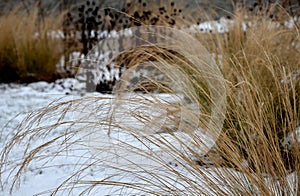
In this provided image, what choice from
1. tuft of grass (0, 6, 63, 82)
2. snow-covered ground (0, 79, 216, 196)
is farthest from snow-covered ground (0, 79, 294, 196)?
tuft of grass (0, 6, 63, 82)

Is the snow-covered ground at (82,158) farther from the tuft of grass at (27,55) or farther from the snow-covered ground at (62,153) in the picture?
the tuft of grass at (27,55)

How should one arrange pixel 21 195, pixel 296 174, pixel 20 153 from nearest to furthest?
pixel 296 174, pixel 21 195, pixel 20 153

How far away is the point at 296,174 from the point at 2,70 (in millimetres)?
4087

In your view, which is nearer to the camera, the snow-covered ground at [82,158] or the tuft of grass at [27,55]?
the snow-covered ground at [82,158]

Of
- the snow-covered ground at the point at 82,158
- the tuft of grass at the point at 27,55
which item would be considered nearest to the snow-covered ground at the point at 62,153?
the snow-covered ground at the point at 82,158

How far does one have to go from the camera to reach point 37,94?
438cm

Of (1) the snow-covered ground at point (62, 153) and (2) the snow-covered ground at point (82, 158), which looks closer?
(2) the snow-covered ground at point (82, 158)

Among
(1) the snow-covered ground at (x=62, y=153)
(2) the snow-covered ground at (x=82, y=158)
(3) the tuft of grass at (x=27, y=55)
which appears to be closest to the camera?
(2) the snow-covered ground at (x=82, y=158)

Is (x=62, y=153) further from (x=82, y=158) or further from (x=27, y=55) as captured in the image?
(x=27, y=55)

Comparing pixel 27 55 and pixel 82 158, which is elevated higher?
pixel 27 55

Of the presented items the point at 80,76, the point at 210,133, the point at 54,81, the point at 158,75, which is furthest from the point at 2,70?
the point at 210,133

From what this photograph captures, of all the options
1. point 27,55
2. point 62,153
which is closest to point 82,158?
point 62,153

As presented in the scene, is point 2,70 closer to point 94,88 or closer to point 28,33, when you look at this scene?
point 28,33

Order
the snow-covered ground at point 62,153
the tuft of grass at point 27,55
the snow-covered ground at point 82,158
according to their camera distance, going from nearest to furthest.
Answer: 1. the snow-covered ground at point 82,158
2. the snow-covered ground at point 62,153
3. the tuft of grass at point 27,55
